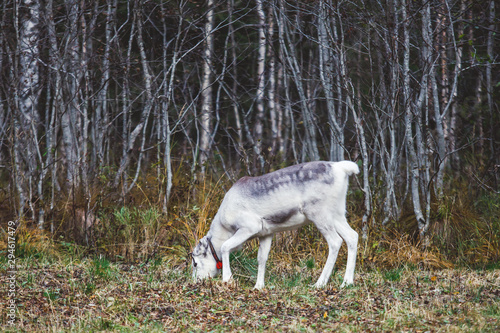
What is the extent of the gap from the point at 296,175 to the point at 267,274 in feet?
5.52

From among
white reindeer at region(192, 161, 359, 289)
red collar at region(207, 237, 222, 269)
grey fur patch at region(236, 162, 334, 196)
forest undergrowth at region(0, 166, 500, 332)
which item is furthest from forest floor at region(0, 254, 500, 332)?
grey fur patch at region(236, 162, 334, 196)

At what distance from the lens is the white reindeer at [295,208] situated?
6566 mm

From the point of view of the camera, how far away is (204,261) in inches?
273

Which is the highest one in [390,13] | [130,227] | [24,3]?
[24,3]

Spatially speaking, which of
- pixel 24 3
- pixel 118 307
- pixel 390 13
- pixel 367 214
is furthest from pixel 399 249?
pixel 24 3

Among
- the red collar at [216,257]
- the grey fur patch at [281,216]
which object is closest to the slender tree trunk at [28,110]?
the red collar at [216,257]

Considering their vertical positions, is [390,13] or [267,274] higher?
[390,13]

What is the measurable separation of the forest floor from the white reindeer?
1.38ft

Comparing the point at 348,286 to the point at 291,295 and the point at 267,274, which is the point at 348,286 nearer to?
the point at 291,295

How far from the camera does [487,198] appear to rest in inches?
355

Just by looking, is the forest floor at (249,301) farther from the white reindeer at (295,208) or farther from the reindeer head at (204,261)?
the white reindeer at (295,208)

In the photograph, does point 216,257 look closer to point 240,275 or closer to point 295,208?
point 240,275

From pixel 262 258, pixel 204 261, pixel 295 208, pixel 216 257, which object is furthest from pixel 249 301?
pixel 295 208

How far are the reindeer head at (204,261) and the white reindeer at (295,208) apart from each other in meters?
0.13
